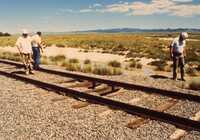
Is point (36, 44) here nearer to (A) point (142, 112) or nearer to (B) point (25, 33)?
(B) point (25, 33)

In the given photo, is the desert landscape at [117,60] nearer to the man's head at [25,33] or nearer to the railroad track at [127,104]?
the man's head at [25,33]

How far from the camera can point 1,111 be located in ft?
29.1

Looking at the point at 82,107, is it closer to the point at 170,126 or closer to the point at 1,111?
the point at 1,111

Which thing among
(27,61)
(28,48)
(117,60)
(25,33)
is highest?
(25,33)

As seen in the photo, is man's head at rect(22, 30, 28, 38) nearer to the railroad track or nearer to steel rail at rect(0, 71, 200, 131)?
the railroad track

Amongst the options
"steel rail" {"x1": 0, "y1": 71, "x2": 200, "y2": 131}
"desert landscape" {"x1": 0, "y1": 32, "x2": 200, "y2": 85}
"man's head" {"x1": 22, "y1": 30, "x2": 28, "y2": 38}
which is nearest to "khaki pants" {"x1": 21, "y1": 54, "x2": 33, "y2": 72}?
"man's head" {"x1": 22, "y1": 30, "x2": 28, "y2": 38}

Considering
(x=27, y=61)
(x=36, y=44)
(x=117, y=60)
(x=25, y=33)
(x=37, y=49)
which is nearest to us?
(x=25, y=33)

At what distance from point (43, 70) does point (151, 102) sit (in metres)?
8.54

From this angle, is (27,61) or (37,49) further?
(37,49)

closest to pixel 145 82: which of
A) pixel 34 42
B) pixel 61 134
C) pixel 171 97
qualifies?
pixel 171 97

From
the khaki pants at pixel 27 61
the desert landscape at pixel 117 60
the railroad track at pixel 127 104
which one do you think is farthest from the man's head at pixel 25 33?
the desert landscape at pixel 117 60

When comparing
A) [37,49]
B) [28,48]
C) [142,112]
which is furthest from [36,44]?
[142,112]

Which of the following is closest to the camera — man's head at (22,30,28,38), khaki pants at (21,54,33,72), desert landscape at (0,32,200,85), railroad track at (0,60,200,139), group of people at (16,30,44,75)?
railroad track at (0,60,200,139)

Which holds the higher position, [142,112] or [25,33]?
[25,33]
